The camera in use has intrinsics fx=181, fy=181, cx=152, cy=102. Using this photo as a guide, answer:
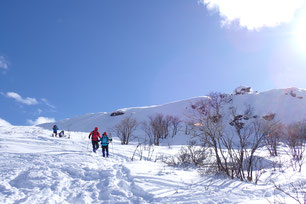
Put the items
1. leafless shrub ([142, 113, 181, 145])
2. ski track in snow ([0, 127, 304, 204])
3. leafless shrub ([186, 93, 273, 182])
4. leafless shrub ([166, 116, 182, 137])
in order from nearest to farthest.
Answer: ski track in snow ([0, 127, 304, 204])
leafless shrub ([186, 93, 273, 182])
leafless shrub ([142, 113, 181, 145])
leafless shrub ([166, 116, 182, 137])

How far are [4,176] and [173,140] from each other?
3077 cm

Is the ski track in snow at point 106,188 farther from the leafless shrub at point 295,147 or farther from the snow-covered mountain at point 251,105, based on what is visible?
the snow-covered mountain at point 251,105

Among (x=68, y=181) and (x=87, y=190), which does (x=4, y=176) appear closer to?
(x=68, y=181)

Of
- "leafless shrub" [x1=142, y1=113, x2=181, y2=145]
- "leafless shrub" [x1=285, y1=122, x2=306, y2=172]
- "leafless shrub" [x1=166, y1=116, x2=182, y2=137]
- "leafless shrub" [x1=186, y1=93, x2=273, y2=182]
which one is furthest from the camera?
"leafless shrub" [x1=166, y1=116, x2=182, y2=137]

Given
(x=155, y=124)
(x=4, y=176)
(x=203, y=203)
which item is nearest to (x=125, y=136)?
(x=155, y=124)

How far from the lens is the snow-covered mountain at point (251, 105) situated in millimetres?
48438

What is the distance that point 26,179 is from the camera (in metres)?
5.15

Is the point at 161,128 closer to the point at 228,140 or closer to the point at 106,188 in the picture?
the point at 228,140

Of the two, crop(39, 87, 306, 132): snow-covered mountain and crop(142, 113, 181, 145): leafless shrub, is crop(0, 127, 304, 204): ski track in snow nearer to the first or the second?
crop(142, 113, 181, 145): leafless shrub

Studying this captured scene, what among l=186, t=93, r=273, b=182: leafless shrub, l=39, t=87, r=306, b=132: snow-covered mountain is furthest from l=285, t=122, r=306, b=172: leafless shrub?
l=39, t=87, r=306, b=132: snow-covered mountain

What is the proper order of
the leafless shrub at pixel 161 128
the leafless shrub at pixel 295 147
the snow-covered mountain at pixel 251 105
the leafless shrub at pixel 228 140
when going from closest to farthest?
the leafless shrub at pixel 228 140, the leafless shrub at pixel 295 147, the leafless shrub at pixel 161 128, the snow-covered mountain at pixel 251 105

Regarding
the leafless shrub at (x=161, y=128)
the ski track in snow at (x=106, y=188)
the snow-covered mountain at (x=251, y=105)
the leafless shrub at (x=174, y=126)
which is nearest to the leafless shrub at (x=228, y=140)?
the ski track in snow at (x=106, y=188)

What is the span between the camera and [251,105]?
51719mm

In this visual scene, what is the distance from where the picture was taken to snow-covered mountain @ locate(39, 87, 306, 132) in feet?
159
